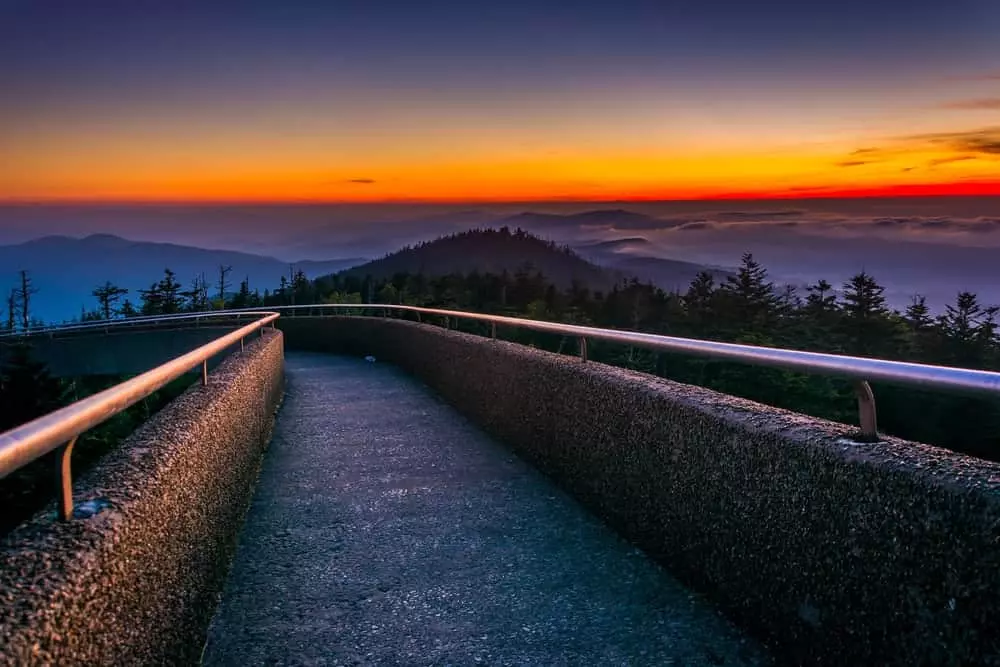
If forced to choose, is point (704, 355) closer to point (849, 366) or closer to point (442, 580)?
point (849, 366)

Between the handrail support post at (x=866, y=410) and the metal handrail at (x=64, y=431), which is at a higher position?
the metal handrail at (x=64, y=431)

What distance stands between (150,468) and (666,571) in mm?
2753

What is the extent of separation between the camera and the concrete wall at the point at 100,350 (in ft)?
123

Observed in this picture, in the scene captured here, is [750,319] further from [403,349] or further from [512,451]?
[512,451]

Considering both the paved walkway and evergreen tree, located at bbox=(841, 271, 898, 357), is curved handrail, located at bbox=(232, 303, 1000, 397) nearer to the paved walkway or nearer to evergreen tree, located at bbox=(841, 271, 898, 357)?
the paved walkway

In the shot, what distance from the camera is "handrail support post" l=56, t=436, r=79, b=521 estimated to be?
7.71 ft

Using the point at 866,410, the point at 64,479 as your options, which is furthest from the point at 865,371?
the point at 64,479

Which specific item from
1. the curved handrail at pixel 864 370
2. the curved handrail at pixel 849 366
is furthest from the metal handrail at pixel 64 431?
the curved handrail at pixel 849 366

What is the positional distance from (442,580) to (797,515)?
6.80ft

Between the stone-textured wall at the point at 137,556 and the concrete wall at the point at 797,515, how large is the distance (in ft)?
8.02

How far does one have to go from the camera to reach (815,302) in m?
111

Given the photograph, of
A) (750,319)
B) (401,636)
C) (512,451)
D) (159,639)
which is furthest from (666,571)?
(750,319)

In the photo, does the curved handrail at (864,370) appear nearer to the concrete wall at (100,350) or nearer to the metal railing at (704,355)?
the metal railing at (704,355)

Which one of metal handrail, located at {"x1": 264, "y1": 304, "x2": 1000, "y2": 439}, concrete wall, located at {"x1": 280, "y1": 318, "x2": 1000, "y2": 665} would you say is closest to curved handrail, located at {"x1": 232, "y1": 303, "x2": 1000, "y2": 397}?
metal handrail, located at {"x1": 264, "y1": 304, "x2": 1000, "y2": 439}
